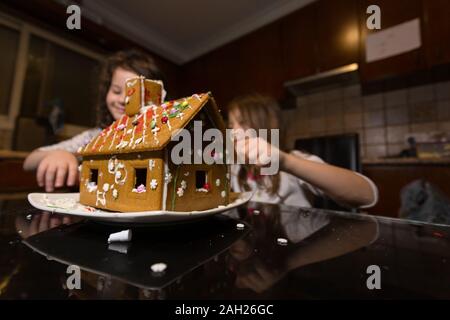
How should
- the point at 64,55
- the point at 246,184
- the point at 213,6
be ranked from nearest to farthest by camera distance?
the point at 246,184 < the point at 213,6 < the point at 64,55

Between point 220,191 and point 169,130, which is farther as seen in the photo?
point 220,191

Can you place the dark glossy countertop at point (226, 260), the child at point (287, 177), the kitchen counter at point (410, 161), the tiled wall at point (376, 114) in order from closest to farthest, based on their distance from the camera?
1. the dark glossy countertop at point (226, 260)
2. the child at point (287, 177)
3. the kitchen counter at point (410, 161)
4. the tiled wall at point (376, 114)

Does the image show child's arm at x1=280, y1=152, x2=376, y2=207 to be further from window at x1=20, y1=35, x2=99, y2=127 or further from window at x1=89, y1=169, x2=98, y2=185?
window at x1=20, y1=35, x2=99, y2=127

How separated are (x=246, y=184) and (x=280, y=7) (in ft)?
6.24

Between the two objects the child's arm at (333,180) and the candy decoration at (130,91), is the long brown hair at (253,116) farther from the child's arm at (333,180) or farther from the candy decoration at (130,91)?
the candy decoration at (130,91)

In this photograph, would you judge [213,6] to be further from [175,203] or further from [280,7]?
[175,203]

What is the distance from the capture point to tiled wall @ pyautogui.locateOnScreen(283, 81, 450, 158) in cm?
168

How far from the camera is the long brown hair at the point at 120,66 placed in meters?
0.97

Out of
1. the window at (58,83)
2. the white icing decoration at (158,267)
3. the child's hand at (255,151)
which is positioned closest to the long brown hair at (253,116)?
the child's hand at (255,151)

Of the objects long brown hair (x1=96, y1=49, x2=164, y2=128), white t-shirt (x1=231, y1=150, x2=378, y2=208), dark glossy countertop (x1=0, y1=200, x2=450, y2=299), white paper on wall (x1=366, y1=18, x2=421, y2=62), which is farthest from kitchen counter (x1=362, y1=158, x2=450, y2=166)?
long brown hair (x1=96, y1=49, x2=164, y2=128)

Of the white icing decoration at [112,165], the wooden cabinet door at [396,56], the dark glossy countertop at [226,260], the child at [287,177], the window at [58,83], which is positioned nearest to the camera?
the dark glossy countertop at [226,260]

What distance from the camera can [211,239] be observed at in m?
0.34

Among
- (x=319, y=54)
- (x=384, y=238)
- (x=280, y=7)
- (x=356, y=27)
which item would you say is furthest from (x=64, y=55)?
(x=384, y=238)

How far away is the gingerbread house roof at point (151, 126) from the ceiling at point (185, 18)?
6.63ft
